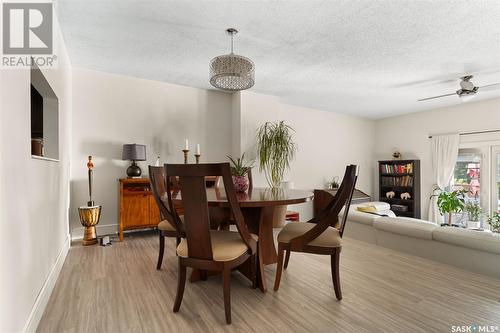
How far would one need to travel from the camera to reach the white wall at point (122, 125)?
356cm

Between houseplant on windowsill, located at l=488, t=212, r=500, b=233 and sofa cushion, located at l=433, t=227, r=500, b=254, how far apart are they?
291cm

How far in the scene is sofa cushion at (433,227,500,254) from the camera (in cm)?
224

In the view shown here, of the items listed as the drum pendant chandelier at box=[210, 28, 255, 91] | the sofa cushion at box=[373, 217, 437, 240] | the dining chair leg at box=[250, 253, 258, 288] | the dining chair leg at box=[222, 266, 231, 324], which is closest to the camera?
the dining chair leg at box=[222, 266, 231, 324]

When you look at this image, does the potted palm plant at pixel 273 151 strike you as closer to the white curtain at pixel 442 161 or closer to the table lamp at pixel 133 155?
the table lamp at pixel 133 155

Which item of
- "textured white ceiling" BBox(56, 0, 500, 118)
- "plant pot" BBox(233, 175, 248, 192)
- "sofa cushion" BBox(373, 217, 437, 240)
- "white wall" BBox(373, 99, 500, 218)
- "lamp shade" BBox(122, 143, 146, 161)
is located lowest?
"sofa cushion" BBox(373, 217, 437, 240)

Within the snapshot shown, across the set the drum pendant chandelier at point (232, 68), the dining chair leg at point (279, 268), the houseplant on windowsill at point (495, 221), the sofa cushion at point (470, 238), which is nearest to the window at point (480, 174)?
the houseplant on windowsill at point (495, 221)

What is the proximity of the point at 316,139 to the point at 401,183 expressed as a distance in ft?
7.31

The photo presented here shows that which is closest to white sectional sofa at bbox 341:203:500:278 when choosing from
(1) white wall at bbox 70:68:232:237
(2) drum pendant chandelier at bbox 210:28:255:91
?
(2) drum pendant chandelier at bbox 210:28:255:91

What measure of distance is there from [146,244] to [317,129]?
4.36 m

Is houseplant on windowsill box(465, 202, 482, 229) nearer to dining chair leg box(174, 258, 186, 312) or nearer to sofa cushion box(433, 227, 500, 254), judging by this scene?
sofa cushion box(433, 227, 500, 254)

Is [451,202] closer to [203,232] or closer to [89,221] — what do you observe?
[203,232]

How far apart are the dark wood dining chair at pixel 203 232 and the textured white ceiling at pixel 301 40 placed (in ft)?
5.13

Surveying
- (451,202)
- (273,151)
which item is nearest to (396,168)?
(451,202)

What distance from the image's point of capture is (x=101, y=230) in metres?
3.65
